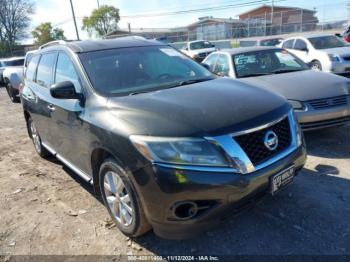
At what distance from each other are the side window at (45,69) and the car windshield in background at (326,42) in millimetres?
9463

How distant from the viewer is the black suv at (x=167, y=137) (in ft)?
7.82

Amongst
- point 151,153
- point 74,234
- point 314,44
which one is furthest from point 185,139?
point 314,44

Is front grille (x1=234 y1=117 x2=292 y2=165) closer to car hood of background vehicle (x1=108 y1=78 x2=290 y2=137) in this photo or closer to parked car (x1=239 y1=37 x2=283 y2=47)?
car hood of background vehicle (x1=108 y1=78 x2=290 y2=137)

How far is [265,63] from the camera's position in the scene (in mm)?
6145

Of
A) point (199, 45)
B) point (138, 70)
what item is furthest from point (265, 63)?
point (199, 45)

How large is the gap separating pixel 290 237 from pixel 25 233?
260cm

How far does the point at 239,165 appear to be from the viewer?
2414mm

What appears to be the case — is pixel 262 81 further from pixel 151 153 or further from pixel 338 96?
pixel 151 153

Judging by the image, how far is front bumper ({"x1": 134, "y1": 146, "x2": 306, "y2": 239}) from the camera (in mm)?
2336

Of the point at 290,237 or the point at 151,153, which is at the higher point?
the point at 151,153

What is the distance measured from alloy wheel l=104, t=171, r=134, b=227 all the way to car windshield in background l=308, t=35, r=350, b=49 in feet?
33.7

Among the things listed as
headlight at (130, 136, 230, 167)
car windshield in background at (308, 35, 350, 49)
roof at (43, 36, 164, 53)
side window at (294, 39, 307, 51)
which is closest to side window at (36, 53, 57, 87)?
roof at (43, 36, 164, 53)

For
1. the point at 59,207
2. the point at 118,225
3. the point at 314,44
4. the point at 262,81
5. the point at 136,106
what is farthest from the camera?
the point at 314,44

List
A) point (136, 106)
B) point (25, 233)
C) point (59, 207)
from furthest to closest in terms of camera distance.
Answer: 1. point (59, 207)
2. point (25, 233)
3. point (136, 106)
